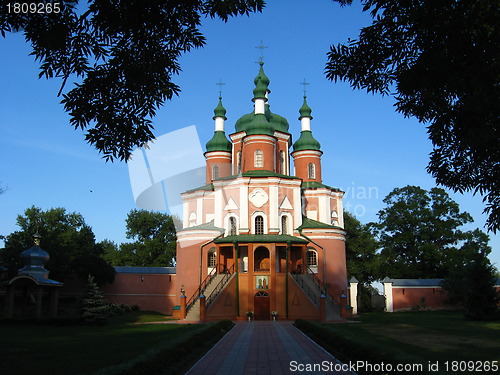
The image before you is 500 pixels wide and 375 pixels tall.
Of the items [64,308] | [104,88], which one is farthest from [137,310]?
[104,88]

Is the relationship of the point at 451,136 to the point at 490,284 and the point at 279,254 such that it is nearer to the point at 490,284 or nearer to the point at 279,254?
the point at 490,284

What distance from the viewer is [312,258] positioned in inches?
1248

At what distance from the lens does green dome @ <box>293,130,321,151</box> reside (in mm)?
38219

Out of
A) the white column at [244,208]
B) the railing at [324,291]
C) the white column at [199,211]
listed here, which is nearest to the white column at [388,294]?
the railing at [324,291]

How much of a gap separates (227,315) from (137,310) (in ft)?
38.6

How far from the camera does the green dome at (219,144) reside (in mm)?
38031

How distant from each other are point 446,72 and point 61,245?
35.0m

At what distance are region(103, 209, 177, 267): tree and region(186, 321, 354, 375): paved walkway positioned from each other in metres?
35.8

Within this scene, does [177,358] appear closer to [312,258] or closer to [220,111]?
[312,258]

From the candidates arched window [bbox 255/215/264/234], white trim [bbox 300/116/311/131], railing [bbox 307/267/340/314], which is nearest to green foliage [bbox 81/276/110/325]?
arched window [bbox 255/215/264/234]

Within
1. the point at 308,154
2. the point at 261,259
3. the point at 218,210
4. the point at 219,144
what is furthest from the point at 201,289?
the point at 308,154

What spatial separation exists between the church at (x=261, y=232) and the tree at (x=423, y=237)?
25.6 ft

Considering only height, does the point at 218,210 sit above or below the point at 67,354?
above

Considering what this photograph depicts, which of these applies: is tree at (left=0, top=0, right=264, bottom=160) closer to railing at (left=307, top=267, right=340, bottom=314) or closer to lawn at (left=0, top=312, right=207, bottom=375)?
lawn at (left=0, top=312, right=207, bottom=375)
